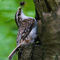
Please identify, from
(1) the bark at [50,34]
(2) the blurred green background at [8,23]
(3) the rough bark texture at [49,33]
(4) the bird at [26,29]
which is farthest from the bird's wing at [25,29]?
(1) the bark at [50,34]

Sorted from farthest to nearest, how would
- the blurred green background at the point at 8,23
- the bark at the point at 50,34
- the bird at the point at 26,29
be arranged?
the blurred green background at the point at 8,23, the bird at the point at 26,29, the bark at the point at 50,34

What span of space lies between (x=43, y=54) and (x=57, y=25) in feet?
1.32

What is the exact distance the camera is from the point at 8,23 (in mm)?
2717

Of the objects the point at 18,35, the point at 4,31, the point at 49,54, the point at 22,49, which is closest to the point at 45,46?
the point at 49,54

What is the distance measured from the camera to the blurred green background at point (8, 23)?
8.89ft

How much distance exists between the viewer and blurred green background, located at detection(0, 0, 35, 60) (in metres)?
2.71

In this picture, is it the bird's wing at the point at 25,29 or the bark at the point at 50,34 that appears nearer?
the bark at the point at 50,34

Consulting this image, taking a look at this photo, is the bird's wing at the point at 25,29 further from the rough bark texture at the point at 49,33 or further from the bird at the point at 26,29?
the rough bark texture at the point at 49,33

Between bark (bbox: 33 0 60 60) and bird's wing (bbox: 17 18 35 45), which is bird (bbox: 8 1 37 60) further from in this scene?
bark (bbox: 33 0 60 60)

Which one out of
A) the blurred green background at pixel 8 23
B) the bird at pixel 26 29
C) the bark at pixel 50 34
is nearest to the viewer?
the bark at pixel 50 34

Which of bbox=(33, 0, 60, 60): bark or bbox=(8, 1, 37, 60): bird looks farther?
bbox=(8, 1, 37, 60): bird

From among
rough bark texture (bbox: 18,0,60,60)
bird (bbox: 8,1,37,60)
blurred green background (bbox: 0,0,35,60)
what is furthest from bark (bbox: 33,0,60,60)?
blurred green background (bbox: 0,0,35,60)

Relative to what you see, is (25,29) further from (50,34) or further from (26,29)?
(50,34)

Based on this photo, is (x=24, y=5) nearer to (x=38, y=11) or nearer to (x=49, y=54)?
(x=38, y=11)
